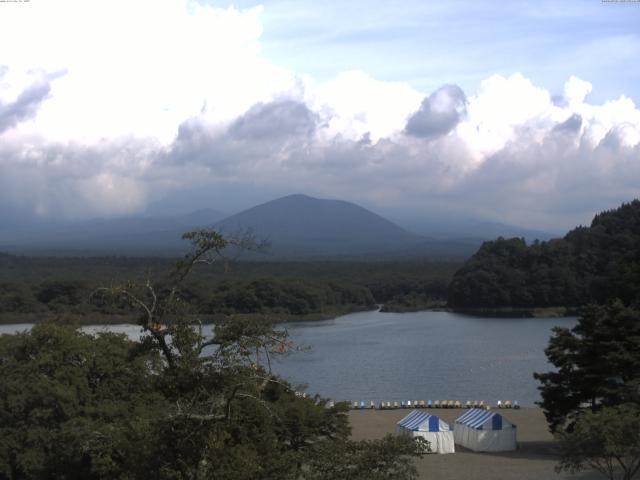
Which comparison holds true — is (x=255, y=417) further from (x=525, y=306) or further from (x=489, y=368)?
(x=525, y=306)

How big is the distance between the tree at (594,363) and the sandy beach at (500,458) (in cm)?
83

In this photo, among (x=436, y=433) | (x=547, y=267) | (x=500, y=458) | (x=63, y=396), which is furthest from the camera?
(x=547, y=267)

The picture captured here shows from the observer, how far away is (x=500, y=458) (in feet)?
51.8

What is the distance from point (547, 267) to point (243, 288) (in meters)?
19.9

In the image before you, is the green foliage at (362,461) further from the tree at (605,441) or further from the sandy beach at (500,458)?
the sandy beach at (500,458)

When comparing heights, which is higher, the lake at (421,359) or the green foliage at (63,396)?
the green foliage at (63,396)

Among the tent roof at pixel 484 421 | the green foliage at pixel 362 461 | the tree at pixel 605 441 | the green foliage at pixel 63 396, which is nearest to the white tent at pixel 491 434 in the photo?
the tent roof at pixel 484 421

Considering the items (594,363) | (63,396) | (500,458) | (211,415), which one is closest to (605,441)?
(594,363)

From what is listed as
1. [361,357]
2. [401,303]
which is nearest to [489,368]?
[361,357]

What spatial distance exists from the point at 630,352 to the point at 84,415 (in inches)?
356

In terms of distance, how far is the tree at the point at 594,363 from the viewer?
15.1m

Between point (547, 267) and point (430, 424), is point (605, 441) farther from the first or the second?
point (547, 267)

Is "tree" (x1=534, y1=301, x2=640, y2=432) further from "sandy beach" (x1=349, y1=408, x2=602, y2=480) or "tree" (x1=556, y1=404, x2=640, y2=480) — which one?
"tree" (x1=556, y1=404, x2=640, y2=480)

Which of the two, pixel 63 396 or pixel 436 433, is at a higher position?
pixel 63 396
